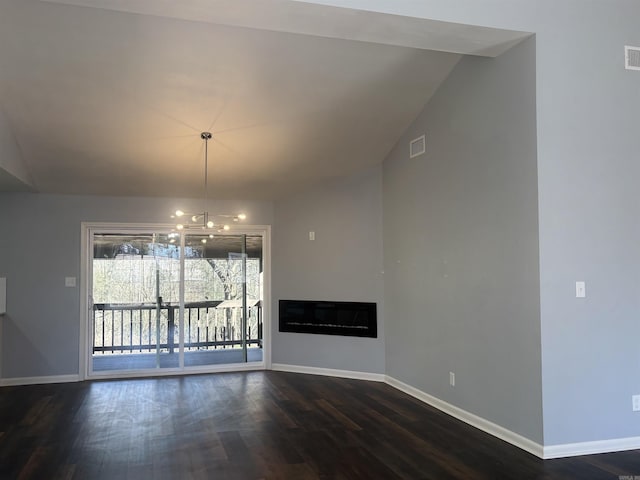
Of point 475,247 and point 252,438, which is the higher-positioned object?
point 475,247

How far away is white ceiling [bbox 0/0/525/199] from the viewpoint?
3.30m

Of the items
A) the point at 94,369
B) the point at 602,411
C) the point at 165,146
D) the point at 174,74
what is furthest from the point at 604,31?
the point at 94,369

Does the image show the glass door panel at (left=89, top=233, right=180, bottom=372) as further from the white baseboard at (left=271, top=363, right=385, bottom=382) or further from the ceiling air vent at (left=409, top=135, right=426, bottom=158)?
the ceiling air vent at (left=409, top=135, right=426, bottom=158)

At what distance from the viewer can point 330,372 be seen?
248 inches

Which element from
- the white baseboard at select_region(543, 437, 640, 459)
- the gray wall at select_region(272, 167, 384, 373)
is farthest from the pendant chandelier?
the white baseboard at select_region(543, 437, 640, 459)

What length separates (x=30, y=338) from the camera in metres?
6.02

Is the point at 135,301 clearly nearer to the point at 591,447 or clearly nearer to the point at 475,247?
the point at 475,247

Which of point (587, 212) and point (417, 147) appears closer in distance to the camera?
point (587, 212)

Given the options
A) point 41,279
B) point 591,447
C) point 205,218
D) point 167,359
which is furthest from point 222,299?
point 591,447

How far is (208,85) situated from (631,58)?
3.37m

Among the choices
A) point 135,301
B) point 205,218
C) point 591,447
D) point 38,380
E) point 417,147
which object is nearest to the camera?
point 591,447

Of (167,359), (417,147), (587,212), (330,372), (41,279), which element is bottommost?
(330,372)

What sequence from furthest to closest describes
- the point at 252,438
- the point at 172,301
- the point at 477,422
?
the point at 172,301 < the point at 477,422 < the point at 252,438

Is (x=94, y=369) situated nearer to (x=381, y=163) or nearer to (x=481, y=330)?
(x=381, y=163)
